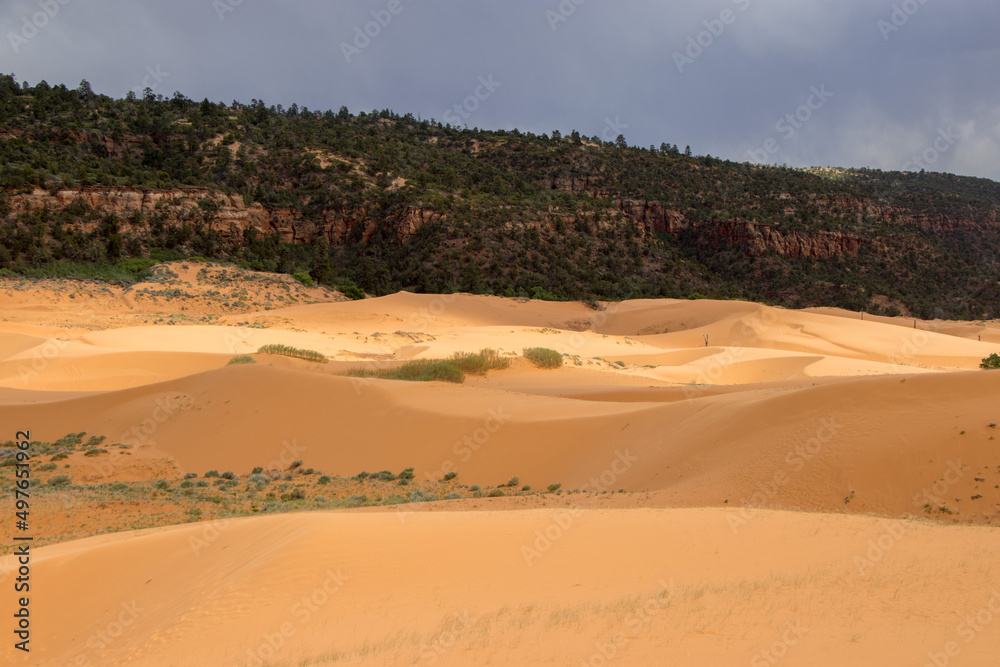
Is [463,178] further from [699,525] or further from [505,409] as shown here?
[699,525]

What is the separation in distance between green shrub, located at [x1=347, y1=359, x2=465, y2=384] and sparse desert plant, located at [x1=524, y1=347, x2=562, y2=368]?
9.22 feet

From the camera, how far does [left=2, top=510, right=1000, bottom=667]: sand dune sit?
123 inches

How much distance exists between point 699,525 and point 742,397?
19.1 ft

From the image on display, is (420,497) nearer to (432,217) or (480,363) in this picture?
(480,363)

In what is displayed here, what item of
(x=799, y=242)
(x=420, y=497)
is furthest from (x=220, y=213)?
(x=799, y=242)

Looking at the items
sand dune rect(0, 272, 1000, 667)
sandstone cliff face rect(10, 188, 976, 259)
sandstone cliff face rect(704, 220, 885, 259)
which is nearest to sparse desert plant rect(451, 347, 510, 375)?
sand dune rect(0, 272, 1000, 667)

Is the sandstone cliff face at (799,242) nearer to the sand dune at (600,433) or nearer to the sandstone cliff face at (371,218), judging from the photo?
the sandstone cliff face at (371,218)

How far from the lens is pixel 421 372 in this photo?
56.1ft

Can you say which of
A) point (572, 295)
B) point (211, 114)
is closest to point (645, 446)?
point (572, 295)

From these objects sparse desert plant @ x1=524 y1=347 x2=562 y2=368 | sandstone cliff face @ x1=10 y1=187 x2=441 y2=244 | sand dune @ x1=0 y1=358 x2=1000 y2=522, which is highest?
sandstone cliff face @ x1=10 y1=187 x2=441 y2=244

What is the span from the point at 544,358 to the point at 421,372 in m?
4.13

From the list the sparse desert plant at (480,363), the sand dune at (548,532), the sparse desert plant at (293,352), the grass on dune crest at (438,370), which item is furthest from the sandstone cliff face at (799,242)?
the sparse desert plant at (293,352)

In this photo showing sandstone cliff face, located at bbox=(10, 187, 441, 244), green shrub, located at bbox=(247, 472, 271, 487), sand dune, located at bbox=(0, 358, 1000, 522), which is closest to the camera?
sand dune, located at bbox=(0, 358, 1000, 522)

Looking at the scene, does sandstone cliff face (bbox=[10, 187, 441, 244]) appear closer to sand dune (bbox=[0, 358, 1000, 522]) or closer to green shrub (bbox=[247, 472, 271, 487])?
sand dune (bbox=[0, 358, 1000, 522])
